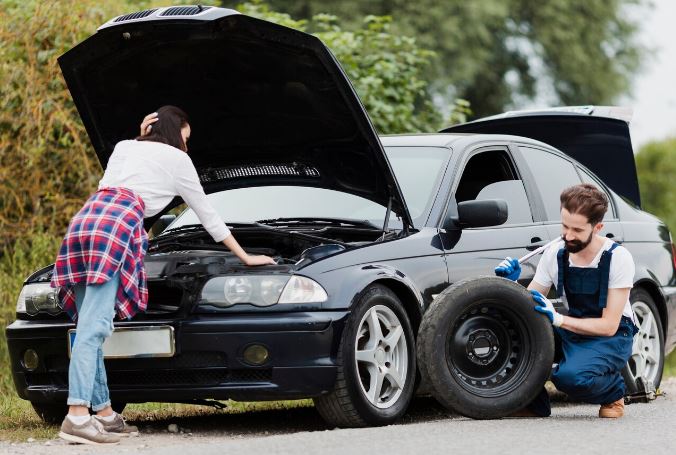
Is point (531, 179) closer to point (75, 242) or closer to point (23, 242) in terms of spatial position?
point (75, 242)

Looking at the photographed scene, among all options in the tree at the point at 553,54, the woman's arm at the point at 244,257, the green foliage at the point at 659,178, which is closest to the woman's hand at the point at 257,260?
the woman's arm at the point at 244,257

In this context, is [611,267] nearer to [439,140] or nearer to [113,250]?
[439,140]

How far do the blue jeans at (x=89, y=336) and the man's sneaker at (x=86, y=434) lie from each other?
0.10 metres

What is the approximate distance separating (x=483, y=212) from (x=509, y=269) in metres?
0.34

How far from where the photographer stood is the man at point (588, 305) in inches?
281

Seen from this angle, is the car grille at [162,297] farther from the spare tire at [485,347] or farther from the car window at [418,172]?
the car window at [418,172]

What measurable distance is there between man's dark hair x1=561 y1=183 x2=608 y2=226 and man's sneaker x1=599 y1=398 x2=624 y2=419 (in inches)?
40.2

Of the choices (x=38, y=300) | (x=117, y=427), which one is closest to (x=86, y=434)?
(x=117, y=427)

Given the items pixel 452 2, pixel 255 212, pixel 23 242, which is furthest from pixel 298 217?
pixel 452 2

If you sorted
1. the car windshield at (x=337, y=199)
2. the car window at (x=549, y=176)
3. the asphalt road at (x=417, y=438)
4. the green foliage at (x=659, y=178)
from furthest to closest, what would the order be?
the green foliage at (x=659, y=178) → the car window at (x=549, y=176) → the car windshield at (x=337, y=199) → the asphalt road at (x=417, y=438)

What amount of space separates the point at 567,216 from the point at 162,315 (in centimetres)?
222

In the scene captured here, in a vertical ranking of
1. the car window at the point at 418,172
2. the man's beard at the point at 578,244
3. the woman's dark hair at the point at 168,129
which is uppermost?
the woman's dark hair at the point at 168,129

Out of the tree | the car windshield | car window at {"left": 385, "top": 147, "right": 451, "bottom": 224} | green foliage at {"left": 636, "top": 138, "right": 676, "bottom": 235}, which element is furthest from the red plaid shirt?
the tree

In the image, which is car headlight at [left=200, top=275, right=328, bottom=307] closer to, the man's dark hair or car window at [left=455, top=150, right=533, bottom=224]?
the man's dark hair
